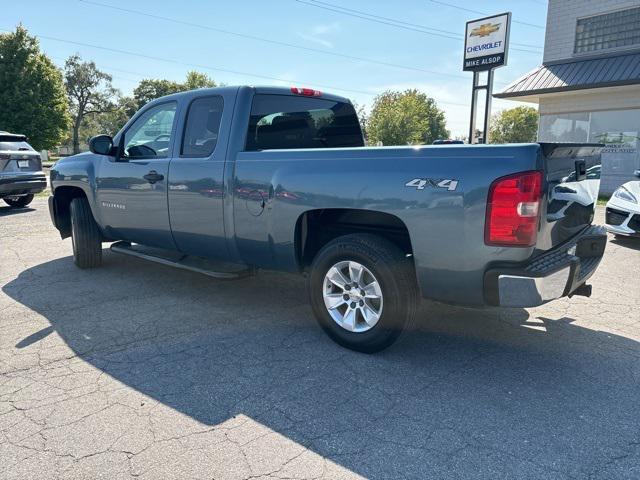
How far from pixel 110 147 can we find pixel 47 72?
3526 cm

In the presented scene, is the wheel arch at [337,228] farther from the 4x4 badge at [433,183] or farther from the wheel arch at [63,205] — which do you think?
the wheel arch at [63,205]

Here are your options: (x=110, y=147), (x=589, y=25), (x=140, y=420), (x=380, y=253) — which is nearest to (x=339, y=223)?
(x=380, y=253)

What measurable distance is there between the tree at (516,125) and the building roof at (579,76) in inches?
3287

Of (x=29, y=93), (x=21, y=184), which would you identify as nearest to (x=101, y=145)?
(x=21, y=184)

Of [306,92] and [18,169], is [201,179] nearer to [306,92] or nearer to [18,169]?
[306,92]

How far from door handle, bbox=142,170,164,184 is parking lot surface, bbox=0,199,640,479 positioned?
1.18 metres

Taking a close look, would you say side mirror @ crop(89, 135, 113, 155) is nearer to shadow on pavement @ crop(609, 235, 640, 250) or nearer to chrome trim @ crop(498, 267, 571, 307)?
chrome trim @ crop(498, 267, 571, 307)

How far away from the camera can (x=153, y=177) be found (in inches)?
185

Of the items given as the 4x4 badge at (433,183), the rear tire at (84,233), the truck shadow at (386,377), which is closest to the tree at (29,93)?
the rear tire at (84,233)

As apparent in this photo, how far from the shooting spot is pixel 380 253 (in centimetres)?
336

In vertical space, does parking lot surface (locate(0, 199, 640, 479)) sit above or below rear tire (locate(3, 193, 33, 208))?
below

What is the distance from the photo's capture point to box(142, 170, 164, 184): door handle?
4645 mm

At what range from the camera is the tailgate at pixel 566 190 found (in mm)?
2992

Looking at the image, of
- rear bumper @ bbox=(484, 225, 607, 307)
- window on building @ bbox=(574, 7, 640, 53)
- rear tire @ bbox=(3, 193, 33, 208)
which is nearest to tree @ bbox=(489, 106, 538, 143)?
window on building @ bbox=(574, 7, 640, 53)
